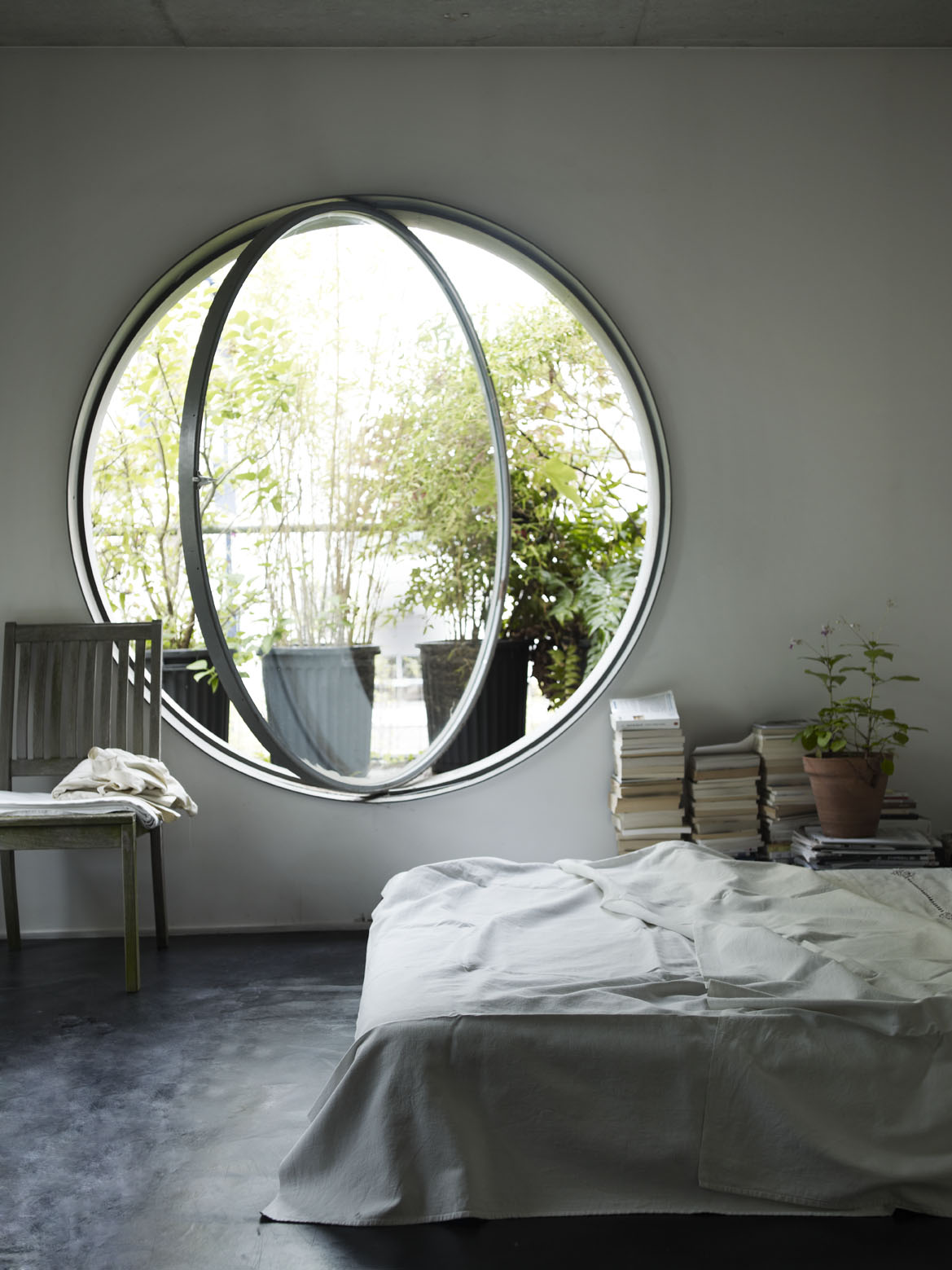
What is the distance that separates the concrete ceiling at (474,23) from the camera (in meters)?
3.13

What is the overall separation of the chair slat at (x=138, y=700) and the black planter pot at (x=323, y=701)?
392 millimetres

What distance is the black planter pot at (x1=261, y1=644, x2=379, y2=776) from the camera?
345 centimetres

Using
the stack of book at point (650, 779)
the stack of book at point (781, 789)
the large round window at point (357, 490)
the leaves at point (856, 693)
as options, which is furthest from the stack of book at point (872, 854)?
the large round window at point (357, 490)

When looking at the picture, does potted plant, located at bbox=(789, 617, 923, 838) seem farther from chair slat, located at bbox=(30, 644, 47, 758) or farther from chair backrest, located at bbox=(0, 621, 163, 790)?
chair slat, located at bbox=(30, 644, 47, 758)

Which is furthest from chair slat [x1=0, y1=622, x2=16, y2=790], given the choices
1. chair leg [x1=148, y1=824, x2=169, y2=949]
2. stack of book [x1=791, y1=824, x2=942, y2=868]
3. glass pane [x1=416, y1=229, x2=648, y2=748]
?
glass pane [x1=416, y1=229, x2=648, y2=748]

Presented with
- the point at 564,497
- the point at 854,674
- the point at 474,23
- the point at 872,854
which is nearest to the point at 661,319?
the point at 474,23

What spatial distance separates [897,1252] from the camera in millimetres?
1630

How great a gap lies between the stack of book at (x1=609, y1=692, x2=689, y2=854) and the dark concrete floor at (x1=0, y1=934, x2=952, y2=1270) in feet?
3.14

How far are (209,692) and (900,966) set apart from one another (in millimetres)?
3469

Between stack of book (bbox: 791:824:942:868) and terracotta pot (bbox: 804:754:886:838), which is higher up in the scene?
terracotta pot (bbox: 804:754:886:838)

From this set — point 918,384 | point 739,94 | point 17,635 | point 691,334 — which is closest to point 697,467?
point 691,334

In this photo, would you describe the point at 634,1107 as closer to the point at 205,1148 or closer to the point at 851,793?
the point at 205,1148

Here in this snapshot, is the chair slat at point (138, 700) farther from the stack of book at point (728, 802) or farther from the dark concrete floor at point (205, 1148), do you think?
the stack of book at point (728, 802)

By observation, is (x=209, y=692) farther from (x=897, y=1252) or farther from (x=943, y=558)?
(x=897, y=1252)
